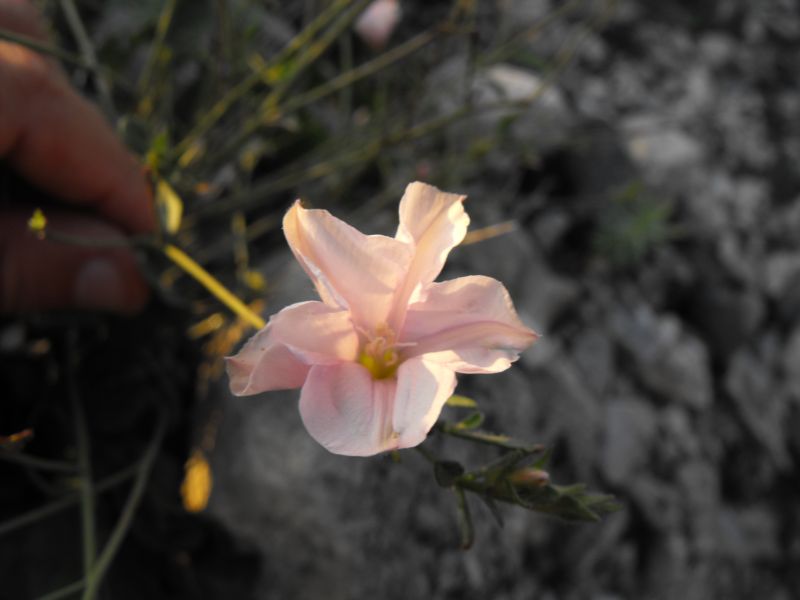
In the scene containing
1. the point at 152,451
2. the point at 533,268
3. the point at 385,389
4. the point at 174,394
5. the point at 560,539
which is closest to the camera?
the point at 385,389

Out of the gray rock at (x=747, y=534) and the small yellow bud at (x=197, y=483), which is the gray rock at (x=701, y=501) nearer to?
the gray rock at (x=747, y=534)

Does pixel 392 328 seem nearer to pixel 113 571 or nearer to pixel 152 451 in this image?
pixel 152 451

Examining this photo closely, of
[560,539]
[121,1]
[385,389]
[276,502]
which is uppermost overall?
[121,1]

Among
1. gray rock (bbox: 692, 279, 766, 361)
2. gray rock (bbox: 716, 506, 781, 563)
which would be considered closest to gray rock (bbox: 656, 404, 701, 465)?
gray rock (bbox: 716, 506, 781, 563)

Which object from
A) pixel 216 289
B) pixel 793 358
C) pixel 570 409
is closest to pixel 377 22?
pixel 216 289

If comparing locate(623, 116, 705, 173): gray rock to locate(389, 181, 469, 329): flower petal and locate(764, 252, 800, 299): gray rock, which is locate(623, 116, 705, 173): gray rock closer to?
locate(764, 252, 800, 299): gray rock

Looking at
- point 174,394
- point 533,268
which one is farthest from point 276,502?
point 533,268

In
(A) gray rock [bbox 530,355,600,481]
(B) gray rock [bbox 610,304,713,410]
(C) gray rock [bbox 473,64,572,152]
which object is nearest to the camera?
(A) gray rock [bbox 530,355,600,481]
